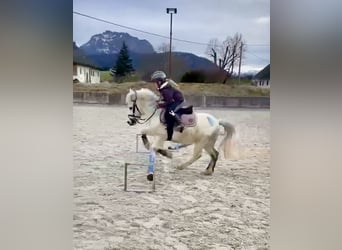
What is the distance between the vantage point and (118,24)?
2332 millimetres

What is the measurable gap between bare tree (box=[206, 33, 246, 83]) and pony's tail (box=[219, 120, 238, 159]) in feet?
1.08

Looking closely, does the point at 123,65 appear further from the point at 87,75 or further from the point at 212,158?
the point at 212,158

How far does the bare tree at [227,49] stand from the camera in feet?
7.59

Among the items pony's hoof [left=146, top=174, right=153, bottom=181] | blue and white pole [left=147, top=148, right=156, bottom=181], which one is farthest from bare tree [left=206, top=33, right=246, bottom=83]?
pony's hoof [left=146, top=174, right=153, bottom=181]

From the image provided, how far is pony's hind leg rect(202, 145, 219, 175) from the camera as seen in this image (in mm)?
2375

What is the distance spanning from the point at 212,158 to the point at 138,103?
0.53 m

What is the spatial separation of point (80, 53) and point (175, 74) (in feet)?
1.83

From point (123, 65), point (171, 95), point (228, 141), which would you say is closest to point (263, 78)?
point (228, 141)

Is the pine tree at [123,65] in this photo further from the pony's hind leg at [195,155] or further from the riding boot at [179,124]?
the pony's hind leg at [195,155]

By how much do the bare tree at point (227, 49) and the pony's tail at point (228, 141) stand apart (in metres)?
0.33

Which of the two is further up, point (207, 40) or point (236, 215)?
point (207, 40)
